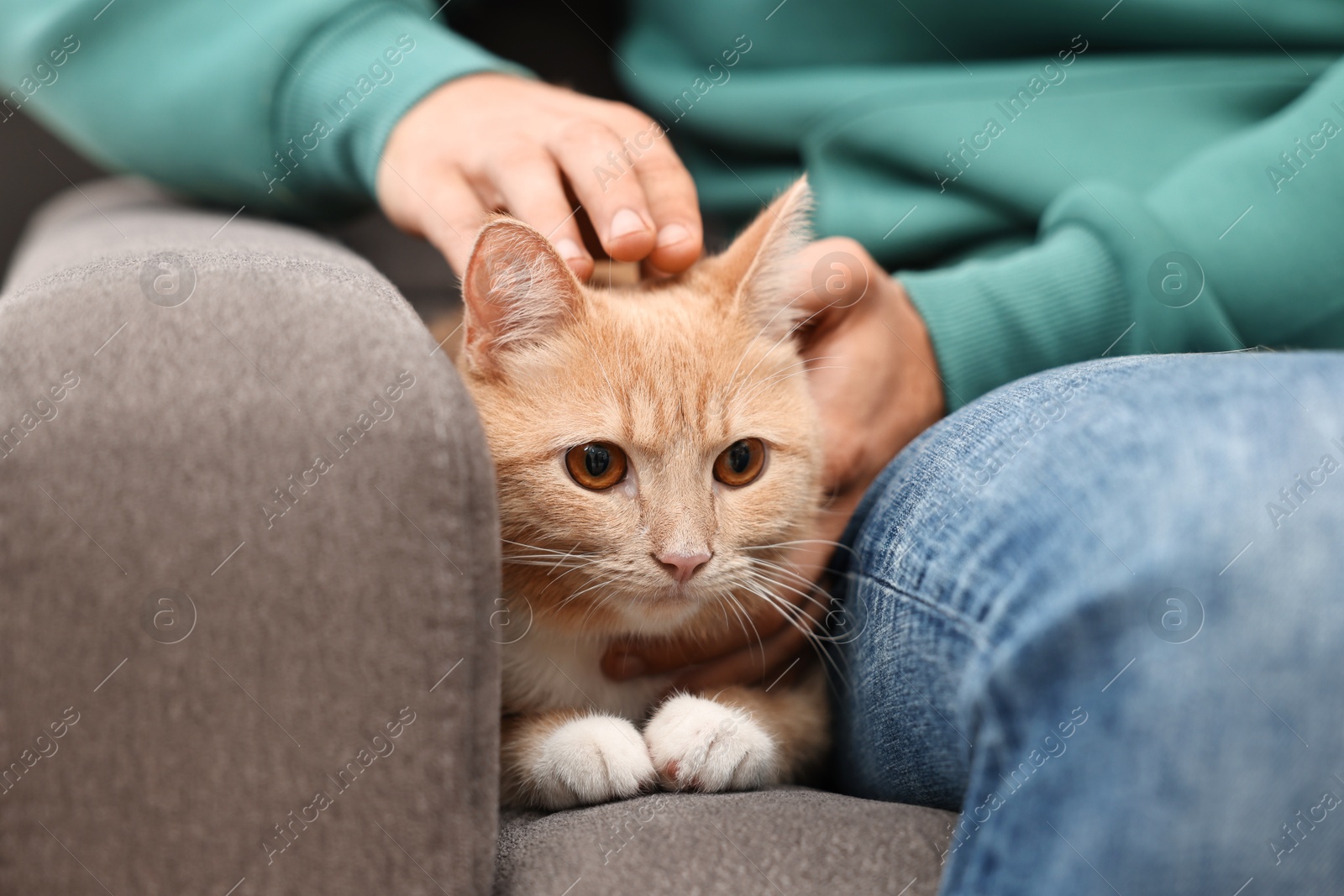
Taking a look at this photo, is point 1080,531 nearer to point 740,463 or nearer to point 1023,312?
point 740,463

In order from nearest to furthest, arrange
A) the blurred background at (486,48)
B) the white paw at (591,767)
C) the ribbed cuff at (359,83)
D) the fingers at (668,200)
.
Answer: the white paw at (591,767) → the fingers at (668,200) → the ribbed cuff at (359,83) → the blurred background at (486,48)

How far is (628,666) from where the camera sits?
3.84 feet

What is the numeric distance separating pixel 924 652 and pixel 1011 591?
0.15 meters

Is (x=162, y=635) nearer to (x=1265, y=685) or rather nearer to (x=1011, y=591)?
(x=1011, y=591)

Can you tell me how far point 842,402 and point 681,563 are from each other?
42cm

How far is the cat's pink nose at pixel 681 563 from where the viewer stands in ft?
3.30

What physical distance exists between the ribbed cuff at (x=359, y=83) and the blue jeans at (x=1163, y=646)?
1031 mm

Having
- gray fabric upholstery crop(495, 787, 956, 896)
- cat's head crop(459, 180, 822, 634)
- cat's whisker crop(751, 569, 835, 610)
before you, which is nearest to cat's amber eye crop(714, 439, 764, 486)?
cat's head crop(459, 180, 822, 634)

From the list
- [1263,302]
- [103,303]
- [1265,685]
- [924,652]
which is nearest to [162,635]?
[103,303]

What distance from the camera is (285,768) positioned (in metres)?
0.62

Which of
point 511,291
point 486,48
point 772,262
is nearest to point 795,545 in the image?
point 772,262

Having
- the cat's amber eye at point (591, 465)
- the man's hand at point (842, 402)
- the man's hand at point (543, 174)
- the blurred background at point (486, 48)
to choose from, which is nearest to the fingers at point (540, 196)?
the man's hand at point (543, 174)

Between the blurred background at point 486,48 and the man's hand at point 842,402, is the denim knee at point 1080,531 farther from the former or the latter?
the blurred background at point 486,48

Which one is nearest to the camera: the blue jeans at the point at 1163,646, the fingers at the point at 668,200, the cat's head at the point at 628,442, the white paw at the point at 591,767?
the blue jeans at the point at 1163,646
